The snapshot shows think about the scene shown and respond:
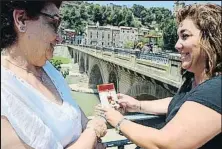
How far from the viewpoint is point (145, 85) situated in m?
11.3

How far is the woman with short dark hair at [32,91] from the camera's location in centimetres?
68

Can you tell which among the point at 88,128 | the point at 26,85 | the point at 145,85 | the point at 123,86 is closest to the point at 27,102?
the point at 26,85

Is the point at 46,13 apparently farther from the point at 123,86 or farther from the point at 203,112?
the point at 123,86

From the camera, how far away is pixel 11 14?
75 cm

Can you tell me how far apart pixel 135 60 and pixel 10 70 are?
11414 millimetres

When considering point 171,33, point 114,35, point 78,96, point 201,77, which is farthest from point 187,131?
point 114,35

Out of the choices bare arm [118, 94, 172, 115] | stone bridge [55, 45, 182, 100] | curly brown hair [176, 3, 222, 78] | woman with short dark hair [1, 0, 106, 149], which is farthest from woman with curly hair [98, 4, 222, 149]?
stone bridge [55, 45, 182, 100]

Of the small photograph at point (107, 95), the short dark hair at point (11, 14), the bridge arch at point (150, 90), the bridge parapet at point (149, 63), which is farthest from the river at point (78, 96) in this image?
the bridge arch at point (150, 90)

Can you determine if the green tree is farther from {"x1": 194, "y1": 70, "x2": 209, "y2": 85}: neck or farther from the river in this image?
the river

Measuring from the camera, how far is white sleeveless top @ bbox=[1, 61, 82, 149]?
2.23 ft

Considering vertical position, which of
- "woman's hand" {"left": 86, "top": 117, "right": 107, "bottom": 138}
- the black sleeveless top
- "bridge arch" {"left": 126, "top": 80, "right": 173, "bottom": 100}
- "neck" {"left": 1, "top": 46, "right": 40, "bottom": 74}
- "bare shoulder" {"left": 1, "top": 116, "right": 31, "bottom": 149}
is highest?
"neck" {"left": 1, "top": 46, "right": 40, "bottom": 74}

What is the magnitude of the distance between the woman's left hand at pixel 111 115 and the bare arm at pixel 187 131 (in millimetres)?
103

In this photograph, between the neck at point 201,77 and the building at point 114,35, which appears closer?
the neck at point 201,77

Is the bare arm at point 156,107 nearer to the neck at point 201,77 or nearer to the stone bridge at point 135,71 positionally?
the neck at point 201,77
